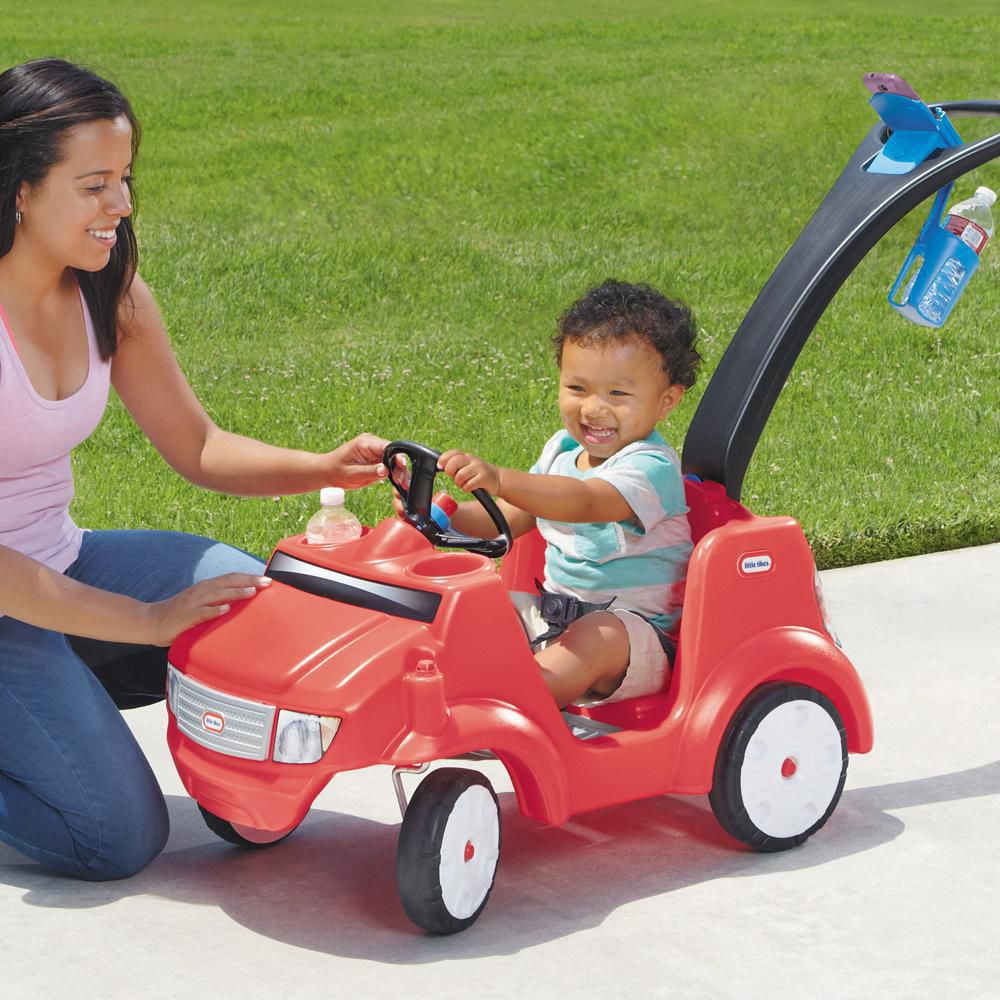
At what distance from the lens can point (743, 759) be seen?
9.76 ft

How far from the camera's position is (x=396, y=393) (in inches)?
258

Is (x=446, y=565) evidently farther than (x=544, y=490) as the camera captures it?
No

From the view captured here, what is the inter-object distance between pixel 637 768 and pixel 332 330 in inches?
195

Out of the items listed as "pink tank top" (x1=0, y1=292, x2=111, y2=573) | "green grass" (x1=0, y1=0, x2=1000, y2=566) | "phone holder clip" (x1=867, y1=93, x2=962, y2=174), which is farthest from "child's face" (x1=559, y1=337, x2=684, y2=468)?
"green grass" (x1=0, y1=0, x2=1000, y2=566)

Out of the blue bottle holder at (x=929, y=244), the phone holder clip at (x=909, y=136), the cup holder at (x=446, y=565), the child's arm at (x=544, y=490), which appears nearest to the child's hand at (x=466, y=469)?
the child's arm at (x=544, y=490)

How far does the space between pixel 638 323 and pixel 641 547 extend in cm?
40

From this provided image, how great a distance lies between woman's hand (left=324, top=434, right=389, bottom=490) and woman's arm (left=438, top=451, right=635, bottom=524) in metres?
0.27

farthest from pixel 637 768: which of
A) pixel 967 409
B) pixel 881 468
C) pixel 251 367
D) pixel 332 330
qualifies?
pixel 332 330

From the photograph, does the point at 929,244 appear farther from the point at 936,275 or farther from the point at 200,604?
the point at 200,604

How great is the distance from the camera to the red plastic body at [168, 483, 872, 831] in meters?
2.57

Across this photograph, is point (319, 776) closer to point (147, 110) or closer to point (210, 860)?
point (210, 860)

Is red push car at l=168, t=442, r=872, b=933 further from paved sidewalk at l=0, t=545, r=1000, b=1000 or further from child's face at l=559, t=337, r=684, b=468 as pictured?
child's face at l=559, t=337, r=684, b=468

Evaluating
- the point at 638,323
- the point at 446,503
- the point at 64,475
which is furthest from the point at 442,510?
the point at 64,475

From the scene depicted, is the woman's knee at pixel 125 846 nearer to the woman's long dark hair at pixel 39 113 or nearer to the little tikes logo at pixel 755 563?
the woman's long dark hair at pixel 39 113
